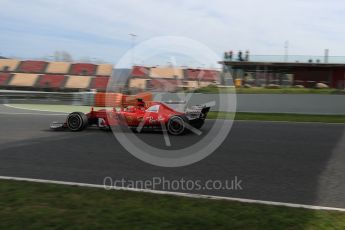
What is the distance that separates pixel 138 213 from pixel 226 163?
351 cm

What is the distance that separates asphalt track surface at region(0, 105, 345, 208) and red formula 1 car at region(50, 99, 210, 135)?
14.1 inches

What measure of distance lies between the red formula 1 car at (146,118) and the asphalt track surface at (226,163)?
357 millimetres

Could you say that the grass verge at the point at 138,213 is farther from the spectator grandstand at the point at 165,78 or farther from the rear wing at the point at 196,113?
the rear wing at the point at 196,113

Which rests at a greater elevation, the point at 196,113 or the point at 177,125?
the point at 196,113

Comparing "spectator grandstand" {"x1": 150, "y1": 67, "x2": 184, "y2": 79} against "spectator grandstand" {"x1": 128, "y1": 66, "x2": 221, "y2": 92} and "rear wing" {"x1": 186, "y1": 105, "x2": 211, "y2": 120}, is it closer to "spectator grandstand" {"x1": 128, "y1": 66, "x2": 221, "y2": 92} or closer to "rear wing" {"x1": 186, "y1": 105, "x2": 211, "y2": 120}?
"spectator grandstand" {"x1": 128, "y1": 66, "x2": 221, "y2": 92}

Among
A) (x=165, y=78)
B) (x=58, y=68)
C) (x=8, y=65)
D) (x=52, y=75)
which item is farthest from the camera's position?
(x=58, y=68)

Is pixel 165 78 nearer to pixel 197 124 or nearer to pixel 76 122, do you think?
pixel 197 124

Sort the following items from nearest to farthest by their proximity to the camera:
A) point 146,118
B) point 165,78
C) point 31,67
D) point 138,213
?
1. point 138,213
2. point 165,78
3. point 146,118
4. point 31,67

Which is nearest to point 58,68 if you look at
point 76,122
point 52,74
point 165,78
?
point 52,74

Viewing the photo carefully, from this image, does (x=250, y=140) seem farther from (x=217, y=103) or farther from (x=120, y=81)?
(x=217, y=103)

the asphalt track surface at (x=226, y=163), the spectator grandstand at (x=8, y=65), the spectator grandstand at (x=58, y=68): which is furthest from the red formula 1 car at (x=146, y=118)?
the spectator grandstand at (x=58, y=68)

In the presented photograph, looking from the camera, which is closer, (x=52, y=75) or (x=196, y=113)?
(x=196, y=113)

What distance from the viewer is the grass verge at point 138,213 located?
166 inches

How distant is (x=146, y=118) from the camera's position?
1179cm
